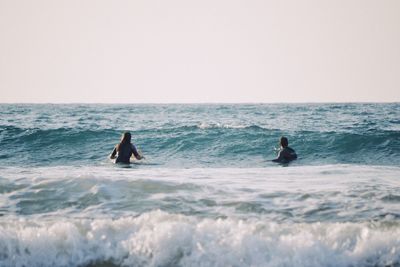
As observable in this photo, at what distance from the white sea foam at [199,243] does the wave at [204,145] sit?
9354mm

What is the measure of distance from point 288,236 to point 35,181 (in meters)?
4.67

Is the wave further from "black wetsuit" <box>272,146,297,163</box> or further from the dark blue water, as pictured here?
"black wetsuit" <box>272,146,297,163</box>

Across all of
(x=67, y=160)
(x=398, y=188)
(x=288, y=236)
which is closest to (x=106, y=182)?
(x=288, y=236)

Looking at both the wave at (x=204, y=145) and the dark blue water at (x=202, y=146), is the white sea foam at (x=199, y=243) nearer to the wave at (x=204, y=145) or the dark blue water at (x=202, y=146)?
the dark blue water at (x=202, y=146)

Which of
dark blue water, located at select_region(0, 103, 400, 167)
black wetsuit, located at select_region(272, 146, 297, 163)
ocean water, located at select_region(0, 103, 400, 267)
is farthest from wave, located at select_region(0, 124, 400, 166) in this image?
ocean water, located at select_region(0, 103, 400, 267)

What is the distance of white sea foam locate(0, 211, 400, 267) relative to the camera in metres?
4.33

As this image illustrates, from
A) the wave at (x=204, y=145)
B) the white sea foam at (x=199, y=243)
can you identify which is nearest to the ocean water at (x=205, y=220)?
the white sea foam at (x=199, y=243)

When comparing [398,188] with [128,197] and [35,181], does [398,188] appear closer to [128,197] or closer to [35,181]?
[128,197]

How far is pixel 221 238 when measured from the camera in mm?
4605

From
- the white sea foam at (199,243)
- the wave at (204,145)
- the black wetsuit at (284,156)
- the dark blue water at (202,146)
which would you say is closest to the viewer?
the white sea foam at (199,243)

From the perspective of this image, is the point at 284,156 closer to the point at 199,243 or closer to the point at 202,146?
the point at 202,146

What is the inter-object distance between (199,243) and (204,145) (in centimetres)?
1362

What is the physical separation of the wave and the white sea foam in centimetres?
935

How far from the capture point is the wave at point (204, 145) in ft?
50.9
